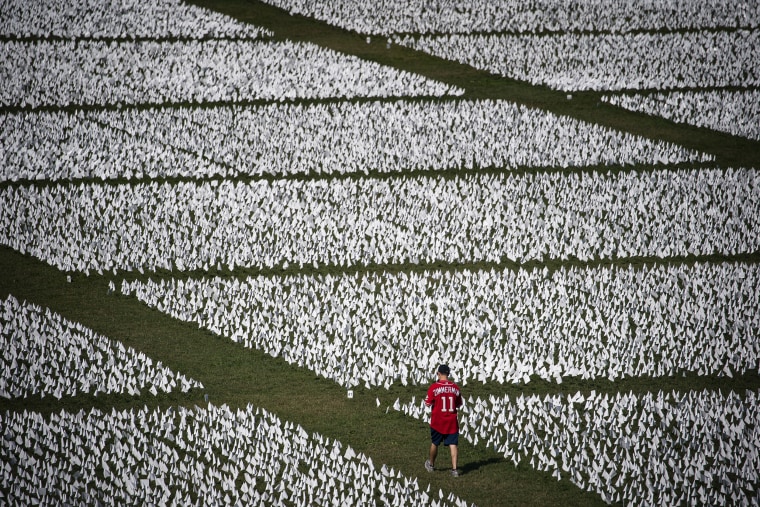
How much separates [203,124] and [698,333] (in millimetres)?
22886

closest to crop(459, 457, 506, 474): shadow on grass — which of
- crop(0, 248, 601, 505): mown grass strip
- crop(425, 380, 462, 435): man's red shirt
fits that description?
crop(0, 248, 601, 505): mown grass strip

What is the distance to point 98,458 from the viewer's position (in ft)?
53.7

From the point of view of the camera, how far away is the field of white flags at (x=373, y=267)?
16469 mm

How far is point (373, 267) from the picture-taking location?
25938mm

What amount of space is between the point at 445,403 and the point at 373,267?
10945mm

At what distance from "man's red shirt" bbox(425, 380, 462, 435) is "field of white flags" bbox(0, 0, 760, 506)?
1051 millimetres

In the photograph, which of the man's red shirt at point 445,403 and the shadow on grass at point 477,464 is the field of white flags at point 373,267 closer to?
the shadow on grass at point 477,464

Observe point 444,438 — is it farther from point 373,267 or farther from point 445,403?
point 373,267

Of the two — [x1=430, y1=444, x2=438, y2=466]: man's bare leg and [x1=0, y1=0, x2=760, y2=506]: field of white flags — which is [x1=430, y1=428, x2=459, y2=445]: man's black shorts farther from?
[x1=0, y1=0, x2=760, y2=506]: field of white flags

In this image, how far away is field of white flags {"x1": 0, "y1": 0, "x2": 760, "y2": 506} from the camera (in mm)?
16469

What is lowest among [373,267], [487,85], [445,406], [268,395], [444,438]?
[444,438]

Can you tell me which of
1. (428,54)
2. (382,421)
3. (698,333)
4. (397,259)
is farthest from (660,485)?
(428,54)

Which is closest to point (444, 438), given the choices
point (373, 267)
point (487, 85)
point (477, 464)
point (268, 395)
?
point (477, 464)

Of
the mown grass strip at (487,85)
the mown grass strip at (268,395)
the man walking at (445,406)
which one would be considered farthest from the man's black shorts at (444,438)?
the mown grass strip at (487,85)
